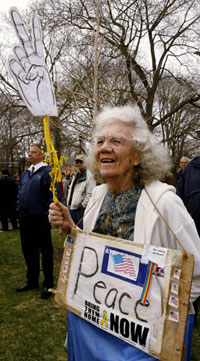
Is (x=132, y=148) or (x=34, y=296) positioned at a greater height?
(x=132, y=148)

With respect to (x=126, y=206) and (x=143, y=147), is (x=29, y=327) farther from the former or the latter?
(x=143, y=147)

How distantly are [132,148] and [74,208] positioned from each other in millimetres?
3629

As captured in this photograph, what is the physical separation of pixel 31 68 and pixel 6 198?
8209 mm

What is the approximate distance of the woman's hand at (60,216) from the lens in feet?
5.24

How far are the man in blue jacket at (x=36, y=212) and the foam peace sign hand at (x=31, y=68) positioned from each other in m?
2.33

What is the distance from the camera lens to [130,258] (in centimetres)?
134

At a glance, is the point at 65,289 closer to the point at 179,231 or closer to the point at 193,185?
the point at 179,231

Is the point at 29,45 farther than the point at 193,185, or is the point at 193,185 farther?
the point at 193,185

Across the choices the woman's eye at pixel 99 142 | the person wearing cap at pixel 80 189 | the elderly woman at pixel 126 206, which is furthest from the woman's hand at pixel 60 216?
the person wearing cap at pixel 80 189

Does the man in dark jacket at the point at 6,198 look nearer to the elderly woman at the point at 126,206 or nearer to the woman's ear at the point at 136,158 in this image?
the elderly woman at the point at 126,206

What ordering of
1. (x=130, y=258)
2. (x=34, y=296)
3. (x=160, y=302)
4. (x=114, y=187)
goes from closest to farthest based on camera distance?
(x=160, y=302) < (x=130, y=258) < (x=114, y=187) < (x=34, y=296)

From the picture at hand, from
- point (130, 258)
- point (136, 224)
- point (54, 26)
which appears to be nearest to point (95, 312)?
point (130, 258)

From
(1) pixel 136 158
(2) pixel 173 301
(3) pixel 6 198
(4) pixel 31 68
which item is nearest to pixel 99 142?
(1) pixel 136 158

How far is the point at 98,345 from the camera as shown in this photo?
55.9 inches
